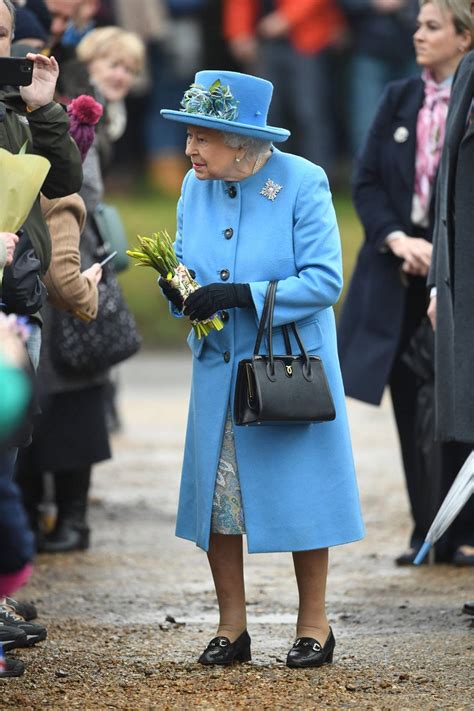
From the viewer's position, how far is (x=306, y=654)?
5.02 metres

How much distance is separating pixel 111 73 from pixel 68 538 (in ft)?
6.80

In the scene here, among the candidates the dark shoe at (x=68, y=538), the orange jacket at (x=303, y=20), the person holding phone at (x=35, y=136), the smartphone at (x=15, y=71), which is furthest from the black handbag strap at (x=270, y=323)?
the orange jacket at (x=303, y=20)

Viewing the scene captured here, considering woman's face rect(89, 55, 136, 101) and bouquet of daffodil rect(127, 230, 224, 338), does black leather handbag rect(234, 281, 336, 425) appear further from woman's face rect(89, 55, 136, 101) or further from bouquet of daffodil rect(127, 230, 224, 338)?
woman's face rect(89, 55, 136, 101)

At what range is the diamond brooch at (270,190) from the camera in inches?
197

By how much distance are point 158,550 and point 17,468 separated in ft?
2.25

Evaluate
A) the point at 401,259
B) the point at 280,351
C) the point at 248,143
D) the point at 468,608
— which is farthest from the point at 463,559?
the point at 248,143

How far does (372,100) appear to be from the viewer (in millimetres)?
14477

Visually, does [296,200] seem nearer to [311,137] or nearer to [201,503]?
[201,503]

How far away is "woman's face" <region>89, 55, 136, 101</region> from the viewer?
7.64m

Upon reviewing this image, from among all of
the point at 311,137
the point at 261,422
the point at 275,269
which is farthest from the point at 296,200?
the point at 311,137

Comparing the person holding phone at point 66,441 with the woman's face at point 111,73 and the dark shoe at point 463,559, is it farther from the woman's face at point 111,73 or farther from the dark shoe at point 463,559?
the dark shoe at point 463,559

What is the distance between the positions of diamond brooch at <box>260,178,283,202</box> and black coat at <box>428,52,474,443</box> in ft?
2.26

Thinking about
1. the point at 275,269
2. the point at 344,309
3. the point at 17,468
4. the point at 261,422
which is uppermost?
the point at 275,269

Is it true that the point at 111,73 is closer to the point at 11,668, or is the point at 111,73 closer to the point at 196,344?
the point at 196,344
